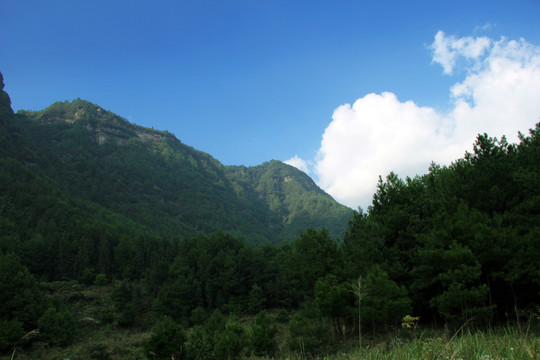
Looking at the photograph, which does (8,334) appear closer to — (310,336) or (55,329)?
(55,329)

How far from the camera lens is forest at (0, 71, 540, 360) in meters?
Result: 15.6

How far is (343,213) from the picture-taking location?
17488cm

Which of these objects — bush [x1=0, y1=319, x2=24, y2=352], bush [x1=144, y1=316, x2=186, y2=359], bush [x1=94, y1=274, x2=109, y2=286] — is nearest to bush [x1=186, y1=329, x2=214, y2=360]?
bush [x1=144, y1=316, x2=186, y2=359]

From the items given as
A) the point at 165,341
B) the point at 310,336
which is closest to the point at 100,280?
the point at 165,341

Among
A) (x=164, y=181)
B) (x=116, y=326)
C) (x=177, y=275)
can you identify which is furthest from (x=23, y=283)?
(x=164, y=181)

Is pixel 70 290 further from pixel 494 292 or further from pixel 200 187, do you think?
pixel 200 187

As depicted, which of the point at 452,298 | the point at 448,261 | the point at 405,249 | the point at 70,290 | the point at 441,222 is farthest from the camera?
the point at 70,290

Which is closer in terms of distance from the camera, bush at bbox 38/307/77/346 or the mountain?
bush at bbox 38/307/77/346

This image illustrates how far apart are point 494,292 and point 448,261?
5250 millimetres

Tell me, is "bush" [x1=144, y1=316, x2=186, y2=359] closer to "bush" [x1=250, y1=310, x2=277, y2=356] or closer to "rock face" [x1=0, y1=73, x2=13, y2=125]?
"bush" [x1=250, y1=310, x2=277, y2=356]

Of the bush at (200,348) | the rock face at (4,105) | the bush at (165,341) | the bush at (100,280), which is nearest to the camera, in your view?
the bush at (200,348)

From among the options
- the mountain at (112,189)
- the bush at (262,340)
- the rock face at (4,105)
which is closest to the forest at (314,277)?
the bush at (262,340)

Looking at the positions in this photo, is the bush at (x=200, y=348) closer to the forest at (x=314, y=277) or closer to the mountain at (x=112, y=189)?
the forest at (x=314, y=277)

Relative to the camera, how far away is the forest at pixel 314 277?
15.6m
